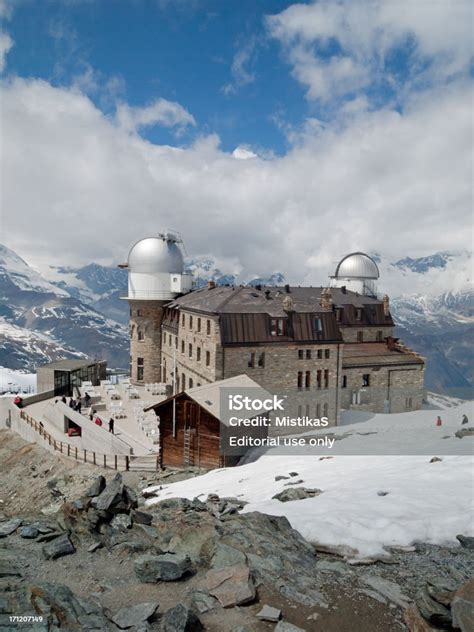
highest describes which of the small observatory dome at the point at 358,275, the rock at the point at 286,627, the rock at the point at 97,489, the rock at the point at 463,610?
the small observatory dome at the point at 358,275

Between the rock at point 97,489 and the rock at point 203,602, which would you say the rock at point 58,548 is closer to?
the rock at point 97,489

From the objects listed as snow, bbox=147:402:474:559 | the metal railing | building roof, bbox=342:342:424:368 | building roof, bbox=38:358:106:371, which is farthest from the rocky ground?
building roof, bbox=38:358:106:371

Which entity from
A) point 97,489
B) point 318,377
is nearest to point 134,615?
point 97,489

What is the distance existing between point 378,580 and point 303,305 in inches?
1135

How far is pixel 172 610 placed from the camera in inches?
283

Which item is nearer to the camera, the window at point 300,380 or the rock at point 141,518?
the rock at point 141,518

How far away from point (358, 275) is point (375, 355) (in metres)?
19.9

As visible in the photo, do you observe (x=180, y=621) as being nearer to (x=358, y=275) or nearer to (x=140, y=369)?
(x=140, y=369)

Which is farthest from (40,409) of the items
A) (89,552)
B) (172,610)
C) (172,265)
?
(172,610)

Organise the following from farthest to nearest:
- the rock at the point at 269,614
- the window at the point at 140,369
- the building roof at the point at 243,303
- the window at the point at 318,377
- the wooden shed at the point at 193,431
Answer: the window at the point at 140,369, the window at the point at 318,377, the building roof at the point at 243,303, the wooden shed at the point at 193,431, the rock at the point at 269,614

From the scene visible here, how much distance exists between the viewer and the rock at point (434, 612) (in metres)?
6.73

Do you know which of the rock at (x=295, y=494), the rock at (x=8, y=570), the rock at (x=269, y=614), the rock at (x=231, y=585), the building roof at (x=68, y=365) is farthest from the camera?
the building roof at (x=68, y=365)

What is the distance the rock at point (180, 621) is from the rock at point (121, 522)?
3.55 metres

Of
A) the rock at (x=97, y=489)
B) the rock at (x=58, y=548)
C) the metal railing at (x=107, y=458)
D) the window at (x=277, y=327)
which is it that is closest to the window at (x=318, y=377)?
the window at (x=277, y=327)
